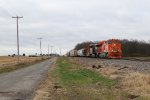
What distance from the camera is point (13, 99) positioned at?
57.1ft

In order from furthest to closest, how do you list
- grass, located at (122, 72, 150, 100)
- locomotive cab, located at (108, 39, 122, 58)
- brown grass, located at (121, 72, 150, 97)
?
locomotive cab, located at (108, 39, 122, 58) < brown grass, located at (121, 72, 150, 97) < grass, located at (122, 72, 150, 100)

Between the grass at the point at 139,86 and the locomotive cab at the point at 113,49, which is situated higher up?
the locomotive cab at the point at 113,49

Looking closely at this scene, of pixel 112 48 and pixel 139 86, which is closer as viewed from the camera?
pixel 139 86

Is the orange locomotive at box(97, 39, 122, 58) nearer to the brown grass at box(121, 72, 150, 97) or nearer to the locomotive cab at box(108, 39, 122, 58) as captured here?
the locomotive cab at box(108, 39, 122, 58)

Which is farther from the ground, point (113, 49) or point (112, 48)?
point (112, 48)

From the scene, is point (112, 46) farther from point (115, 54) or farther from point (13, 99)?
point (13, 99)

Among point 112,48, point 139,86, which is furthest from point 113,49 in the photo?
point 139,86

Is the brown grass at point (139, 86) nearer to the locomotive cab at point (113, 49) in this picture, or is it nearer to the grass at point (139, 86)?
the grass at point (139, 86)

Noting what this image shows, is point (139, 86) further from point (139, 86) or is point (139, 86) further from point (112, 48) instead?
point (112, 48)

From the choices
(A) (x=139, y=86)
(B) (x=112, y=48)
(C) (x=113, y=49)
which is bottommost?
(A) (x=139, y=86)

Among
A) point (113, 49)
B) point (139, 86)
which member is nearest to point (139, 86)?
Result: point (139, 86)

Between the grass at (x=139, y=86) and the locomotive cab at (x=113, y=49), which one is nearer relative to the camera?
the grass at (x=139, y=86)

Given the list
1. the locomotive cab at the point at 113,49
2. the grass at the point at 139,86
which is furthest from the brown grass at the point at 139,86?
the locomotive cab at the point at 113,49

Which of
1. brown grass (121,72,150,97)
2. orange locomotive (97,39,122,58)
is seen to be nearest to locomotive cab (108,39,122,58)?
orange locomotive (97,39,122,58)
